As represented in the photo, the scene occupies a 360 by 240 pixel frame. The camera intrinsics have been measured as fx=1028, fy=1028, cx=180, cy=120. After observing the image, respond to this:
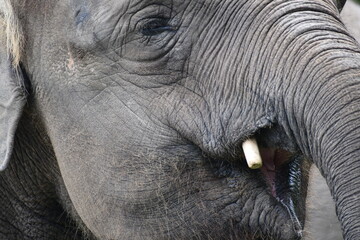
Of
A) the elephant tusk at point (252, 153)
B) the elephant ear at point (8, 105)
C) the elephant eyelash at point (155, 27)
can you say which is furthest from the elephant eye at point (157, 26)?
the elephant ear at point (8, 105)

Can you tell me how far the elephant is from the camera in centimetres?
374

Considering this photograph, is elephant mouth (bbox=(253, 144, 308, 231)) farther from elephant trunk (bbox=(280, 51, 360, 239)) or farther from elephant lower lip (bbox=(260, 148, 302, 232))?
elephant trunk (bbox=(280, 51, 360, 239))

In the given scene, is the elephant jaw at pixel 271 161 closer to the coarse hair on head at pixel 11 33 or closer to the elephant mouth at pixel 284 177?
the elephant mouth at pixel 284 177

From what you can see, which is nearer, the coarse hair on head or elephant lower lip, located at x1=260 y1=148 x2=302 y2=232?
elephant lower lip, located at x1=260 y1=148 x2=302 y2=232

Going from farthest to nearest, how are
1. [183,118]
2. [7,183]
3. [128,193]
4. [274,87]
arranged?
[7,183]
[128,193]
[183,118]
[274,87]

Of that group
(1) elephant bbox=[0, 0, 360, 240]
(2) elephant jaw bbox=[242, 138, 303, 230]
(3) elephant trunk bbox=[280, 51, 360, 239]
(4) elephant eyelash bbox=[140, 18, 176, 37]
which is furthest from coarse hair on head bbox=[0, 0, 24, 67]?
(3) elephant trunk bbox=[280, 51, 360, 239]

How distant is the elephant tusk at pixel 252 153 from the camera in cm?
384

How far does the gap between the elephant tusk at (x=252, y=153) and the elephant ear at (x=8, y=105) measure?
1199 mm

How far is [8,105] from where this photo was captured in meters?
4.66

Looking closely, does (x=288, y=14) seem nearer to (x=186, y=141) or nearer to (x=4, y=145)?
(x=186, y=141)

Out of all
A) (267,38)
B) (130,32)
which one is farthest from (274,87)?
(130,32)

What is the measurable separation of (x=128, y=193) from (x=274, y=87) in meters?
0.99

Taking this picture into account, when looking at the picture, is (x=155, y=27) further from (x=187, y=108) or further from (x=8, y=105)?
(x=8, y=105)

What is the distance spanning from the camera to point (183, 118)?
166 inches
